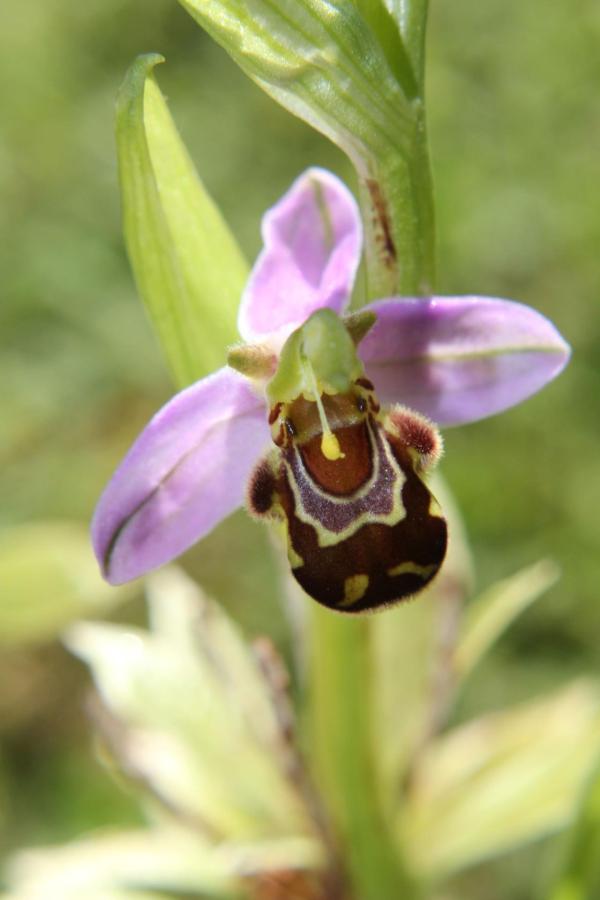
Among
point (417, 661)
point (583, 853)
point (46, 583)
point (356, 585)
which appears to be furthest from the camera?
point (46, 583)

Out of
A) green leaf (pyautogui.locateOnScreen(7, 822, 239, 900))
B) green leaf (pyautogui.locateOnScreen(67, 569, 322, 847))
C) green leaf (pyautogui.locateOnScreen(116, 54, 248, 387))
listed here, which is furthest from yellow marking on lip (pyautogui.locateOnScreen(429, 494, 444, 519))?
green leaf (pyautogui.locateOnScreen(7, 822, 239, 900))

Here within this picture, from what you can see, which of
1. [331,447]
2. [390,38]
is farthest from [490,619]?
[390,38]

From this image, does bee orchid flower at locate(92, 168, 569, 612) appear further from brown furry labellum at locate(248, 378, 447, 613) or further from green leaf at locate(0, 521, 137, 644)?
green leaf at locate(0, 521, 137, 644)

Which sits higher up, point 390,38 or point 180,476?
point 390,38

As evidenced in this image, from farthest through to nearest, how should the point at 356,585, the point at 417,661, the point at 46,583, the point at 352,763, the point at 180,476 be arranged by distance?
the point at 46,583
the point at 417,661
the point at 352,763
the point at 180,476
the point at 356,585

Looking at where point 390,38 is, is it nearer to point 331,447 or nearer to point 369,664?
point 331,447

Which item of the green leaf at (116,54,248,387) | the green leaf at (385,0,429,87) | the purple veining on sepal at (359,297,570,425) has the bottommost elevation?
the purple veining on sepal at (359,297,570,425)

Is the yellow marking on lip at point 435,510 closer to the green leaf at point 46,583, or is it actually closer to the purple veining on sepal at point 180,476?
the purple veining on sepal at point 180,476
